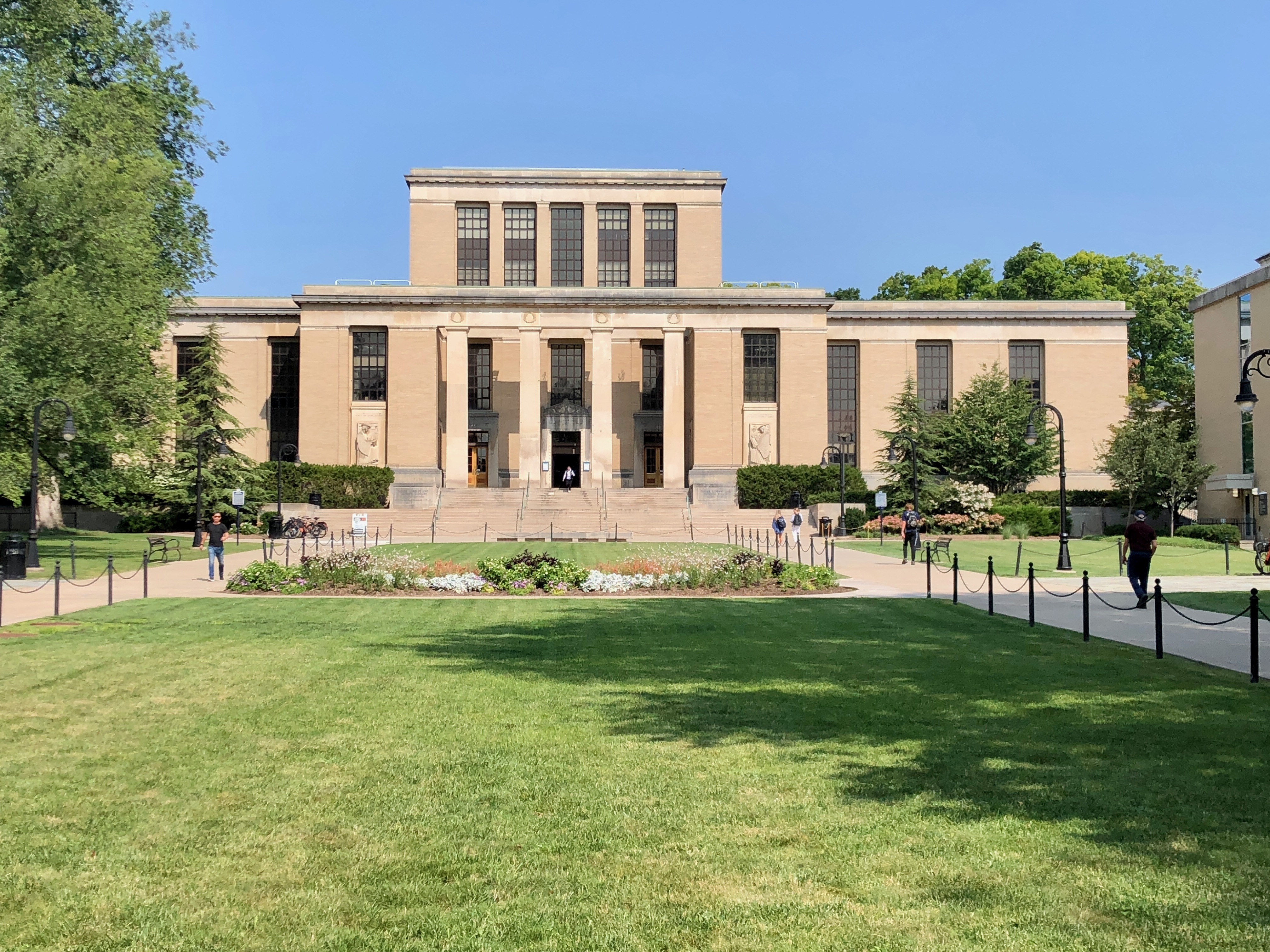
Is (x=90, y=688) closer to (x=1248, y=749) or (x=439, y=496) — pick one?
(x=1248, y=749)

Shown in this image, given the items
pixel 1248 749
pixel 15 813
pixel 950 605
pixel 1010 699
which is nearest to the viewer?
pixel 15 813

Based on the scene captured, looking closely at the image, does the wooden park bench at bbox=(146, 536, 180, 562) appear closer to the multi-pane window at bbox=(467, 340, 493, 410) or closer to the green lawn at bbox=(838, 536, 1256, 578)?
the green lawn at bbox=(838, 536, 1256, 578)

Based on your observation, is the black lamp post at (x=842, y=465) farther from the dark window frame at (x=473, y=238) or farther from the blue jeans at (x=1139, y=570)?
the blue jeans at (x=1139, y=570)

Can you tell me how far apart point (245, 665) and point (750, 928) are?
9358 millimetres

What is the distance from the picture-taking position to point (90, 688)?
11047mm

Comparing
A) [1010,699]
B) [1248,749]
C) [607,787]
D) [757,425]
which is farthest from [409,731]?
[757,425]

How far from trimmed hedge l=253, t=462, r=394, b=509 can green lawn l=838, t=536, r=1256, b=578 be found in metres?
25.1

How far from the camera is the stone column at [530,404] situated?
61.8 metres

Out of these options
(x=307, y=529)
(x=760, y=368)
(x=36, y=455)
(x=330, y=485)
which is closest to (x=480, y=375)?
(x=330, y=485)

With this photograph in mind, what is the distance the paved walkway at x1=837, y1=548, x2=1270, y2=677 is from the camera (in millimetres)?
14375

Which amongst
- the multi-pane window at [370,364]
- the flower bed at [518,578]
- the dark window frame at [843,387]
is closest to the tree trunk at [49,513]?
the multi-pane window at [370,364]

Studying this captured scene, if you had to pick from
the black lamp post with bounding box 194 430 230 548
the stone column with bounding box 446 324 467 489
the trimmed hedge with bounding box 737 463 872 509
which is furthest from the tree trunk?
the trimmed hedge with bounding box 737 463 872 509

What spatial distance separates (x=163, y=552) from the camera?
112ft

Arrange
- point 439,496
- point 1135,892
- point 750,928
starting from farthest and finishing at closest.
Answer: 1. point 439,496
2. point 1135,892
3. point 750,928
